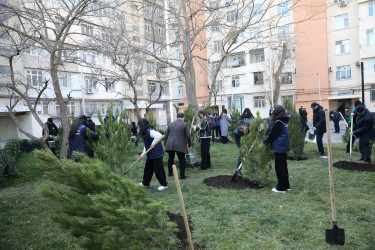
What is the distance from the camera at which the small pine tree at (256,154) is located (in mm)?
6117

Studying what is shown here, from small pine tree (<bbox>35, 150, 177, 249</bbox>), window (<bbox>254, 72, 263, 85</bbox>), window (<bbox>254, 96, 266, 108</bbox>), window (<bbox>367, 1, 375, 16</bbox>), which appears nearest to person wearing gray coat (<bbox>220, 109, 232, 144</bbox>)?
small pine tree (<bbox>35, 150, 177, 249</bbox>)

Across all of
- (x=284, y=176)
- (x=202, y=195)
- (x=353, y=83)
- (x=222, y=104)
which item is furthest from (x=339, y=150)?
(x=222, y=104)

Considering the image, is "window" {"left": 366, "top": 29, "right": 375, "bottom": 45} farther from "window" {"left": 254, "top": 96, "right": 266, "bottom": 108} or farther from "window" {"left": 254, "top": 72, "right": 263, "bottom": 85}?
"window" {"left": 254, "top": 96, "right": 266, "bottom": 108}

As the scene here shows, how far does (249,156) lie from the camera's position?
20.2ft

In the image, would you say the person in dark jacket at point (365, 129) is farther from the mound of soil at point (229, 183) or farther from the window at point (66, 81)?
the window at point (66, 81)

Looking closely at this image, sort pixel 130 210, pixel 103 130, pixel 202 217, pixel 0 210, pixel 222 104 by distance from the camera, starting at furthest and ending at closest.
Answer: pixel 222 104 → pixel 103 130 → pixel 0 210 → pixel 202 217 → pixel 130 210

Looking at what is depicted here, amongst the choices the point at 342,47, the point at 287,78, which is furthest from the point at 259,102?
the point at 342,47

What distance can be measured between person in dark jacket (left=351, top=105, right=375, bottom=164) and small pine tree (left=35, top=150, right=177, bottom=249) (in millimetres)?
7170

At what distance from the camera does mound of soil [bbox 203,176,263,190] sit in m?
6.38

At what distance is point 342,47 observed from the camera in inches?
1199

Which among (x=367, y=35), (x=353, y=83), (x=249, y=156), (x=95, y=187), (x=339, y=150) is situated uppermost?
(x=367, y=35)

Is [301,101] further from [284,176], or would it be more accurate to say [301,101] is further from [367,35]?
[284,176]

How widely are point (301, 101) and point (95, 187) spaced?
3352 centimetres

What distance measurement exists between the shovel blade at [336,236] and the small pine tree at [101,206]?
206 centimetres
